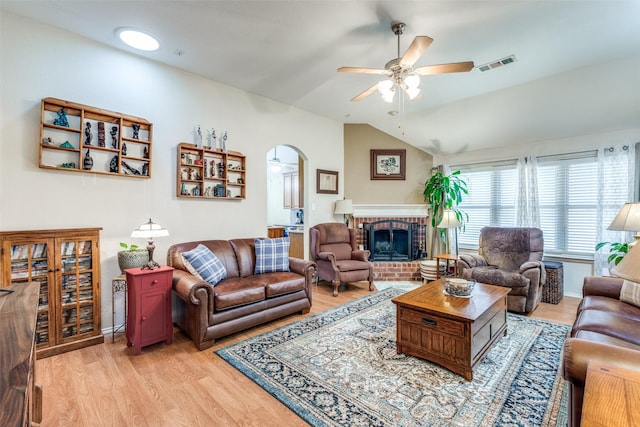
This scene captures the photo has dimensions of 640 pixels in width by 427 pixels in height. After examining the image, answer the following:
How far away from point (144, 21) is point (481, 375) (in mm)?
4068

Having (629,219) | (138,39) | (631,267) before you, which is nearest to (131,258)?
(138,39)

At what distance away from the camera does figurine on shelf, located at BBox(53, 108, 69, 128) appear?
104 inches

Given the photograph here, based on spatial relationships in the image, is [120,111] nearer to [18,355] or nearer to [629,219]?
[18,355]

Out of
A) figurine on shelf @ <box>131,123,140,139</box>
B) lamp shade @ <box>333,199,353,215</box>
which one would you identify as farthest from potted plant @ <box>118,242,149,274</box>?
lamp shade @ <box>333,199,353,215</box>

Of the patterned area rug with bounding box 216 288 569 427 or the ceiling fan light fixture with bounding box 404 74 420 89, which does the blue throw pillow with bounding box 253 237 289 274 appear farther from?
the ceiling fan light fixture with bounding box 404 74 420 89

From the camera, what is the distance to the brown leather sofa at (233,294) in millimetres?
2617

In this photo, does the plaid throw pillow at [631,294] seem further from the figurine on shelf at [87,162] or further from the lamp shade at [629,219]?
the figurine on shelf at [87,162]

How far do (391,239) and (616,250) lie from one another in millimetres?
3071

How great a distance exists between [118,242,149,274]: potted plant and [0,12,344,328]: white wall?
25 cm

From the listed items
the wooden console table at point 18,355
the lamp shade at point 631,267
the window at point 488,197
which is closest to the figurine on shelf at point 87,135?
the wooden console table at point 18,355

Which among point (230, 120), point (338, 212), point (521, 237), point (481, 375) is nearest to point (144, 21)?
point (230, 120)

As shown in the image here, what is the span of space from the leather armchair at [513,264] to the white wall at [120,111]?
3.04 m

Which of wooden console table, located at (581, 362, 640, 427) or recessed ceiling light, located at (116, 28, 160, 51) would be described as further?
recessed ceiling light, located at (116, 28, 160, 51)

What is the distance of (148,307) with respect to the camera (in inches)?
102
